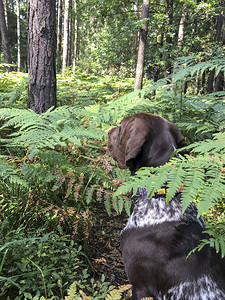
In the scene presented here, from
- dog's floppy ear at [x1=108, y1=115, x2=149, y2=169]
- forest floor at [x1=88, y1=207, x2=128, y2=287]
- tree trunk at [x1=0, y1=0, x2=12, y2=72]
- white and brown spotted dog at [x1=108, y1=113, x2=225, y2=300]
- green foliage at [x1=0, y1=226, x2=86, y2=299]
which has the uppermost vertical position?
tree trunk at [x1=0, y1=0, x2=12, y2=72]

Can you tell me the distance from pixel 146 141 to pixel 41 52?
2.93 m

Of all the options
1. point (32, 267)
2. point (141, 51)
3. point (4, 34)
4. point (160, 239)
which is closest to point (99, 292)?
point (160, 239)

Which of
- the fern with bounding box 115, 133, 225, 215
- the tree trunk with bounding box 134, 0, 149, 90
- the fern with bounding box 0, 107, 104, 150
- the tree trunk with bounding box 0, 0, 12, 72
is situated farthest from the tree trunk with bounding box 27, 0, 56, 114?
the tree trunk with bounding box 0, 0, 12, 72

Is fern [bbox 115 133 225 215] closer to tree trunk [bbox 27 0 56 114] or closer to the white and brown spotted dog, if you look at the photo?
the white and brown spotted dog

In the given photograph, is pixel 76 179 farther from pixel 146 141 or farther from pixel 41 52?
pixel 41 52

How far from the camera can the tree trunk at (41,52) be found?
374cm

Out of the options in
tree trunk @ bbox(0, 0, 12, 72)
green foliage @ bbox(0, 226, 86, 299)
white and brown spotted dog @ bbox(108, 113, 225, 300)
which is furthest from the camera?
tree trunk @ bbox(0, 0, 12, 72)

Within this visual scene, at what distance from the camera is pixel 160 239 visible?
186 cm

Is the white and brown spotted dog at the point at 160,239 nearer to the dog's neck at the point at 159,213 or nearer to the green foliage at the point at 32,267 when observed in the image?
the dog's neck at the point at 159,213

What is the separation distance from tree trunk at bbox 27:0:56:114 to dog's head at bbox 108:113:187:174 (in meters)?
2.37

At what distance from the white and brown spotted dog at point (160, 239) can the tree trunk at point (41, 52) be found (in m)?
2.22

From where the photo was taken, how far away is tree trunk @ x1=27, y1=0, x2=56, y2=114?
3.74 m

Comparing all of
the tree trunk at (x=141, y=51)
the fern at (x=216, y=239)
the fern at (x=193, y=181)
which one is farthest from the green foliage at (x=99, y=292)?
the tree trunk at (x=141, y=51)

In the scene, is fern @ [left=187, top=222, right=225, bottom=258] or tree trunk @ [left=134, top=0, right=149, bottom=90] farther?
tree trunk @ [left=134, top=0, right=149, bottom=90]
